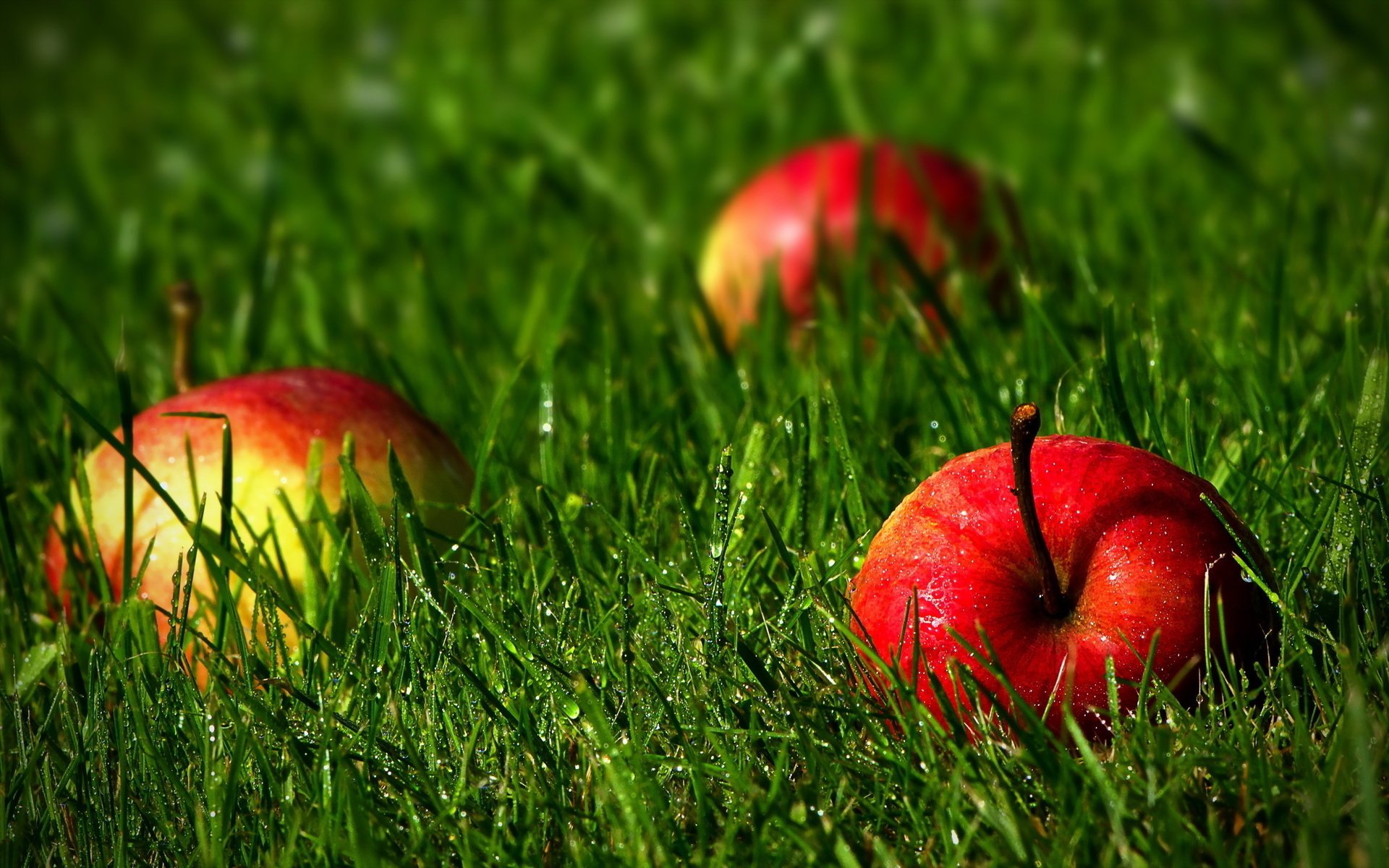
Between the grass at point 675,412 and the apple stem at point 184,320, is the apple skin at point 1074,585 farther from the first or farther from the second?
the apple stem at point 184,320

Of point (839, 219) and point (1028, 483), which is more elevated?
point (839, 219)

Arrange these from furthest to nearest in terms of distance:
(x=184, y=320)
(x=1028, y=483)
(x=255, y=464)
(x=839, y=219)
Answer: (x=839, y=219) < (x=184, y=320) < (x=255, y=464) < (x=1028, y=483)

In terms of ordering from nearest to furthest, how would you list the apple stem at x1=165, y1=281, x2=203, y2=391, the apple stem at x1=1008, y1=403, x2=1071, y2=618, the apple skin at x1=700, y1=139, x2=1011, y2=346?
1. the apple stem at x1=1008, y1=403, x2=1071, y2=618
2. the apple stem at x1=165, y1=281, x2=203, y2=391
3. the apple skin at x1=700, y1=139, x2=1011, y2=346

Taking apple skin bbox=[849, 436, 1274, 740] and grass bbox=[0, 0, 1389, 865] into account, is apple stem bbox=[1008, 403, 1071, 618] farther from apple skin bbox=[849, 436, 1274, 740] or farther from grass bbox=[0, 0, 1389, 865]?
grass bbox=[0, 0, 1389, 865]

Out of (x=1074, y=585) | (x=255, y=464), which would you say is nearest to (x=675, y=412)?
(x=255, y=464)

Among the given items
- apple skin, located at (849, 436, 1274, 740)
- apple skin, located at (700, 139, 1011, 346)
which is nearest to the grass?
apple skin, located at (849, 436, 1274, 740)

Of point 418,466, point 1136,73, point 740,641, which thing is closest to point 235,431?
point 418,466

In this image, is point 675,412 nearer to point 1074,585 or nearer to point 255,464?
point 255,464
